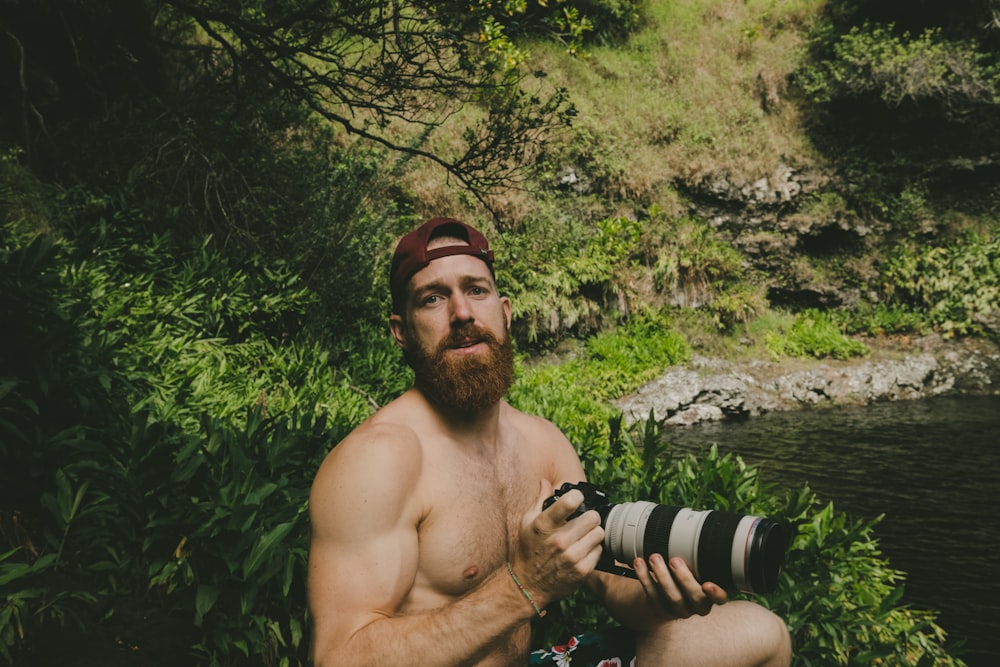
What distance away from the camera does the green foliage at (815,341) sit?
12.0 metres

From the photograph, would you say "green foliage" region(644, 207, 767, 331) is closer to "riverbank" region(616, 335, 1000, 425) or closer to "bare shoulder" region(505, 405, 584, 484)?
"riverbank" region(616, 335, 1000, 425)

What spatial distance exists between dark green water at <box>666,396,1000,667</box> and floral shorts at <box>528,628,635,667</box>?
332 cm

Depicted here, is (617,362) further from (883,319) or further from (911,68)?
(911,68)

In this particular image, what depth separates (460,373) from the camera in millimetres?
1893

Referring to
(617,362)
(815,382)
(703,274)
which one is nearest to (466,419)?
(617,362)

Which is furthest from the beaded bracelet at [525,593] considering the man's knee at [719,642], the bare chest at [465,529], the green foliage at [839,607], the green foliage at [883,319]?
the green foliage at [883,319]

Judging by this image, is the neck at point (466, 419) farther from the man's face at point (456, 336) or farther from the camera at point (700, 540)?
the camera at point (700, 540)

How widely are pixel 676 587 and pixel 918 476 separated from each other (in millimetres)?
7071

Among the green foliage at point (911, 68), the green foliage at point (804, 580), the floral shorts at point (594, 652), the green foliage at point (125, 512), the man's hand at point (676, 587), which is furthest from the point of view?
the green foliage at point (911, 68)

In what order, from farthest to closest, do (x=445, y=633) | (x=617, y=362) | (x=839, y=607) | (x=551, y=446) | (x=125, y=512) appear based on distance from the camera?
1. (x=617, y=362)
2. (x=839, y=607)
3. (x=125, y=512)
4. (x=551, y=446)
5. (x=445, y=633)

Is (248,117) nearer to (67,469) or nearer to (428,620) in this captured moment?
(67,469)

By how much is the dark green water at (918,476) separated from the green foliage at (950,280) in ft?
8.43

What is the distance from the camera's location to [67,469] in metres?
2.58

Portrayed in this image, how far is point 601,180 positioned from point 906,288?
7.50 meters
